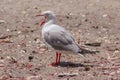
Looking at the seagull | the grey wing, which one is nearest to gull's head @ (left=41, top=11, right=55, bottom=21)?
the seagull

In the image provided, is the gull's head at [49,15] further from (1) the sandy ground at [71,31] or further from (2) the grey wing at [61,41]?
(1) the sandy ground at [71,31]

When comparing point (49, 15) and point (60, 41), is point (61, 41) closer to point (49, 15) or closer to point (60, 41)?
point (60, 41)

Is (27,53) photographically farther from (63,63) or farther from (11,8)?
(11,8)

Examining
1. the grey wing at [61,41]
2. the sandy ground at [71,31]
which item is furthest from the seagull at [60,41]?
the sandy ground at [71,31]

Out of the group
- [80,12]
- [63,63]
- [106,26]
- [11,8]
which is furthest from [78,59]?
[11,8]

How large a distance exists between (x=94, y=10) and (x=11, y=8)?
2.88 metres

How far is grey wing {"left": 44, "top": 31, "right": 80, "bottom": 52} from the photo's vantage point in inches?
386

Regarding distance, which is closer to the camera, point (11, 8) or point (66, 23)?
point (66, 23)

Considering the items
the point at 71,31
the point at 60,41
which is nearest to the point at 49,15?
the point at 60,41

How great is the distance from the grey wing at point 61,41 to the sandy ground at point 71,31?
15.6 inches

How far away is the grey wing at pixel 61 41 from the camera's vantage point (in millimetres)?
9805

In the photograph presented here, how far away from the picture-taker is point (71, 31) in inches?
543

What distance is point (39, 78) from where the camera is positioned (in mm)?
8758

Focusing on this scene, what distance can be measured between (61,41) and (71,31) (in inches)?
155
